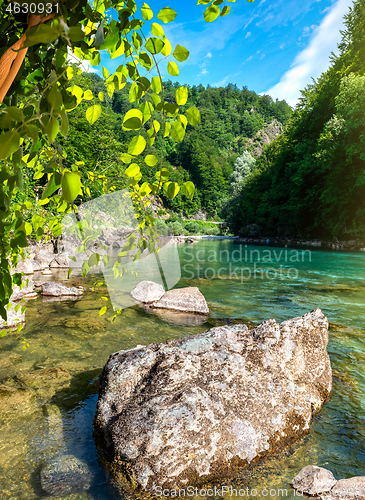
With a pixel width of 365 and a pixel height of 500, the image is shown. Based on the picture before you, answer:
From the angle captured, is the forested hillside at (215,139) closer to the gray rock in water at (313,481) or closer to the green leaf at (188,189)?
the gray rock in water at (313,481)

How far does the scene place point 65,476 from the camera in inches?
114

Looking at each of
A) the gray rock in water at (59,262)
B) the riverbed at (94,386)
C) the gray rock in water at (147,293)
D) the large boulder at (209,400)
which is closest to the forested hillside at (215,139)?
the gray rock in water at (59,262)

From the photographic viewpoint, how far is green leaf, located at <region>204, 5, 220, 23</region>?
1132 millimetres

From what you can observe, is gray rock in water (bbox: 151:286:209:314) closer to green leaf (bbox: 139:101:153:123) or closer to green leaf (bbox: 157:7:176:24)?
green leaf (bbox: 139:101:153:123)

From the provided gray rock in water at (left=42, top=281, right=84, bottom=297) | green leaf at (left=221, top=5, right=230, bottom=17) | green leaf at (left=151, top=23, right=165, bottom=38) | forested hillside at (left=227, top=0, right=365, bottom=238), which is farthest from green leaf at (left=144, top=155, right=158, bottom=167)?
forested hillside at (left=227, top=0, right=365, bottom=238)

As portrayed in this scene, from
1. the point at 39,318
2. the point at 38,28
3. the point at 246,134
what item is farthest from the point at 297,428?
the point at 246,134

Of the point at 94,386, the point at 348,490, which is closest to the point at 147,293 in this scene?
the point at 94,386

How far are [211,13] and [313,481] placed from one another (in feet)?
11.6

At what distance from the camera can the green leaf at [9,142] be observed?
2.15ft

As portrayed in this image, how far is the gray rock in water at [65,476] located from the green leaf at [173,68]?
332cm

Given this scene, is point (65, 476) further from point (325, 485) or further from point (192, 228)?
point (192, 228)

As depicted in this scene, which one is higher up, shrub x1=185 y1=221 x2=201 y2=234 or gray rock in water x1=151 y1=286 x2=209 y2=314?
shrub x1=185 y1=221 x2=201 y2=234

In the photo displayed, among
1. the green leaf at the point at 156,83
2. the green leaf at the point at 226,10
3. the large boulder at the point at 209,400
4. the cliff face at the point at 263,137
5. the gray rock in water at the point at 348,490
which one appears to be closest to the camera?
the green leaf at the point at 156,83

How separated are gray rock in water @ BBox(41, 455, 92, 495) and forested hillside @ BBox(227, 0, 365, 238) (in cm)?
3229
